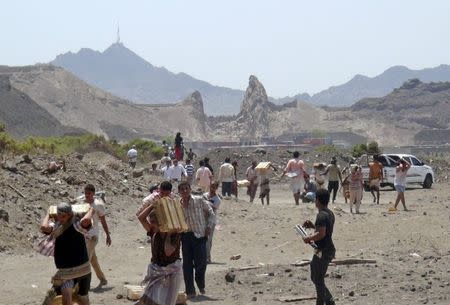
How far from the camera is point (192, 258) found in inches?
491

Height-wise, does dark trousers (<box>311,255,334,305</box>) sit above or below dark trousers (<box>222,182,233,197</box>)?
above

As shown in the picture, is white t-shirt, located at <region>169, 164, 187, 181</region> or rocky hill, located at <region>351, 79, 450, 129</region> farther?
rocky hill, located at <region>351, 79, 450, 129</region>

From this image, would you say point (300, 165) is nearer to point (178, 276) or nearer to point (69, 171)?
point (69, 171)

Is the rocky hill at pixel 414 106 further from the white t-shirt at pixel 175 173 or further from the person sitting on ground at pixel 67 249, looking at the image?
the person sitting on ground at pixel 67 249

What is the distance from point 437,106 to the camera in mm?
174125

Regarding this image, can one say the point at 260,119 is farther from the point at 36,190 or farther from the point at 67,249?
the point at 67,249

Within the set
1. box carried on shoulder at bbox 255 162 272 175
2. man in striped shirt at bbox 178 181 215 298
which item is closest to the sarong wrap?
man in striped shirt at bbox 178 181 215 298

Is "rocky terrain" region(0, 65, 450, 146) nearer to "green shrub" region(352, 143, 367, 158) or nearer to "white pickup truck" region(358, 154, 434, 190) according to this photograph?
"green shrub" region(352, 143, 367, 158)

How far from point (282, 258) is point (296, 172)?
771 cm

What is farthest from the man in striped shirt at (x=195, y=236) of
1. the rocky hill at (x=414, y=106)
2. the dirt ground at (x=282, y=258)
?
the rocky hill at (x=414, y=106)

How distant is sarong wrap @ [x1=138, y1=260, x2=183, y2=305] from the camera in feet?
29.8

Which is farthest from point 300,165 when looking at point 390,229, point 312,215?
point 390,229

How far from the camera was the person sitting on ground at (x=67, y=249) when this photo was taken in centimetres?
904

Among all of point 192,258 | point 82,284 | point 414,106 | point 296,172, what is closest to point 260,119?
point 414,106
